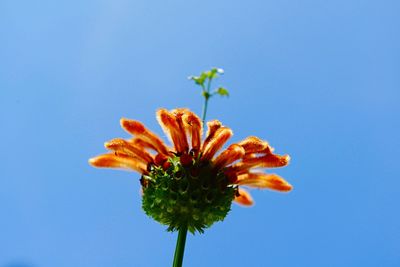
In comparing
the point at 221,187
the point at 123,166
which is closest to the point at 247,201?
the point at 221,187

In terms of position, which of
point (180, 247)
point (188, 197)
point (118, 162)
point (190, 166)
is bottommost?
point (180, 247)

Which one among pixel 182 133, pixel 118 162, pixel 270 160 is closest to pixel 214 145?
pixel 182 133

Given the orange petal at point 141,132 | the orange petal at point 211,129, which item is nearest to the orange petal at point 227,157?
the orange petal at point 211,129

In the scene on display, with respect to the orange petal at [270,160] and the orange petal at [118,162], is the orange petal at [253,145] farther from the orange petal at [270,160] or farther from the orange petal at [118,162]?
the orange petal at [118,162]

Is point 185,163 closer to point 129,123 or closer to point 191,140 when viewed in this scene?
point 191,140

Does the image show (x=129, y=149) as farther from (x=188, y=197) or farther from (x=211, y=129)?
(x=188, y=197)

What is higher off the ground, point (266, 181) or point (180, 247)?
point (266, 181)
